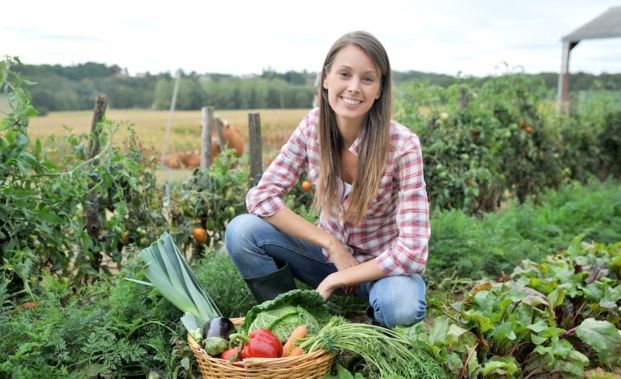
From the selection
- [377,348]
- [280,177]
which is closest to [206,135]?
[280,177]

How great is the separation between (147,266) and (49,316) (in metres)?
0.43

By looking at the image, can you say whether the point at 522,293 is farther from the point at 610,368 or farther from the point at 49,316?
the point at 49,316

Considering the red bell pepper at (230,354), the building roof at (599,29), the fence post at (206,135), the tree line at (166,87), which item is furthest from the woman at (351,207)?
the building roof at (599,29)

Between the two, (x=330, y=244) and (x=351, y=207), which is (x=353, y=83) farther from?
(x=330, y=244)

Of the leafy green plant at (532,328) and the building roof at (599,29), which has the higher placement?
the building roof at (599,29)

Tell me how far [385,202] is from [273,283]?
623 mm

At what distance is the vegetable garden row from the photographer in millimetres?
2436

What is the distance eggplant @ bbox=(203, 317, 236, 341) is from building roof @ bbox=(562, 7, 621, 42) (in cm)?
1045

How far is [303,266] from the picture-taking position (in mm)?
3000

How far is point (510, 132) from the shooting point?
619 cm

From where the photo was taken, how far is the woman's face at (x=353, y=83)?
2.66m

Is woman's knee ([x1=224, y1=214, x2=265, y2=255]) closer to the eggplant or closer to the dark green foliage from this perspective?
the eggplant

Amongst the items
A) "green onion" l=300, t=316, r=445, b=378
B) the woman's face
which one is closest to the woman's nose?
the woman's face

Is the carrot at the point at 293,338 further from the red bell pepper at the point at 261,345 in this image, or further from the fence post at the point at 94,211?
the fence post at the point at 94,211
